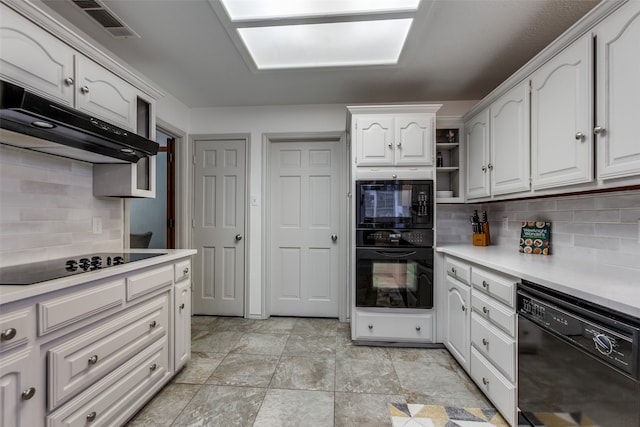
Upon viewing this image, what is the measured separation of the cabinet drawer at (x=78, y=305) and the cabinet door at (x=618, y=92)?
238cm

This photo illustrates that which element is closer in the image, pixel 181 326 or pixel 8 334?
pixel 8 334

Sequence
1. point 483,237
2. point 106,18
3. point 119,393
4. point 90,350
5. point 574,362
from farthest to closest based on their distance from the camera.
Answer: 1. point 483,237
2. point 106,18
3. point 119,393
4. point 90,350
5. point 574,362

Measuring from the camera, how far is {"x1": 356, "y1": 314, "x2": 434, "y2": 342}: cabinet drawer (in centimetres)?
238

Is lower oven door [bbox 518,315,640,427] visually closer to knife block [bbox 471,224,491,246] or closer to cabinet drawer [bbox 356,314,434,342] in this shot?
cabinet drawer [bbox 356,314,434,342]

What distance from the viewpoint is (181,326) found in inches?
76.0

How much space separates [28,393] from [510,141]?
2.87m

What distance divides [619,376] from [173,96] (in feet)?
11.8

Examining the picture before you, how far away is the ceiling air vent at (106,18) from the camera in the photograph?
1.55 meters

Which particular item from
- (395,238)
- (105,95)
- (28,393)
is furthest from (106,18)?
(395,238)

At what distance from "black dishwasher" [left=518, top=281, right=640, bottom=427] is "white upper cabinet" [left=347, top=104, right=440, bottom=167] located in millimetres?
1370

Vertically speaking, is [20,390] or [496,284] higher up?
[496,284]

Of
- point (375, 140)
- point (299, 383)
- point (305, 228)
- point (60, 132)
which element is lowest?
point (299, 383)

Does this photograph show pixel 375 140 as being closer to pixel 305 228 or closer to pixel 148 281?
pixel 305 228

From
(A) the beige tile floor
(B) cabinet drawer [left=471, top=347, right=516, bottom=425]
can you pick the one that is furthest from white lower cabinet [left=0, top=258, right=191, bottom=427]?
(B) cabinet drawer [left=471, top=347, right=516, bottom=425]
